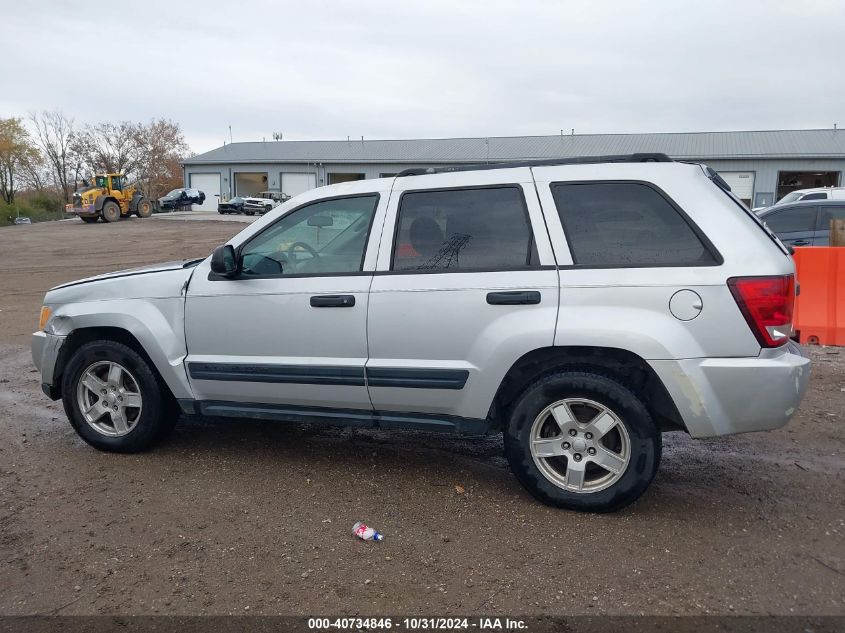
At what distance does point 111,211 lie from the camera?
114 feet

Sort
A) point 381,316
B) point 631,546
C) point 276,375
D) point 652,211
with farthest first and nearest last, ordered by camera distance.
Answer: point 276,375 < point 381,316 < point 652,211 < point 631,546

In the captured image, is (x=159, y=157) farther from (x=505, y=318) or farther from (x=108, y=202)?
(x=505, y=318)

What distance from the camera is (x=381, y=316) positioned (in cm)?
397

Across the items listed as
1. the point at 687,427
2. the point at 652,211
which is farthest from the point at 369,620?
the point at 652,211

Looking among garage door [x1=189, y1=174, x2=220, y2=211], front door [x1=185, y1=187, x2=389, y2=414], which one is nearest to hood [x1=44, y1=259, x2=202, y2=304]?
front door [x1=185, y1=187, x2=389, y2=414]

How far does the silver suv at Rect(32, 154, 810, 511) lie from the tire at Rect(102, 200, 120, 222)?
3323 centimetres

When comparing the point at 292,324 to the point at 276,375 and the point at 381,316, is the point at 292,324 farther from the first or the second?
the point at 381,316

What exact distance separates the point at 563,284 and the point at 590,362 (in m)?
0.46

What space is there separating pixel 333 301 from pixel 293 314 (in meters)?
0.30

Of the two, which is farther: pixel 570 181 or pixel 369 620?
pixel 570 181

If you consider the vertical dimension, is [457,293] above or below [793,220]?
below

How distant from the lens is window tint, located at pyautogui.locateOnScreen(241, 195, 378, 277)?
4.21 m

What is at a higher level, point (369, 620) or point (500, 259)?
point (500, 259)

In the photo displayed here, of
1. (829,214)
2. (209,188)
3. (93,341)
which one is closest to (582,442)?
(93,341)
